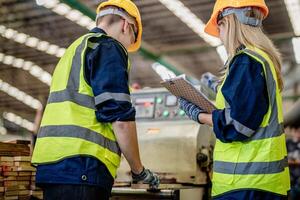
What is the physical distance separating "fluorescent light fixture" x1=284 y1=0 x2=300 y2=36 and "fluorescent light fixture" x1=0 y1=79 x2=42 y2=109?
318 inches

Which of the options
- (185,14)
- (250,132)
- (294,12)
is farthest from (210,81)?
(294,12)

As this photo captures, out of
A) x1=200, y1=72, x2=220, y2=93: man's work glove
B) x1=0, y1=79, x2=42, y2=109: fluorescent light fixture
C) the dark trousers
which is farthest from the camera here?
x1=0, y1=79, x2=42, y2=109: fluorescent light fixture

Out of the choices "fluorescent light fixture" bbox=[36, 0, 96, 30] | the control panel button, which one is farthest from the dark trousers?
"fluorescent light fixture" bbox=[36, 0, 96, 30]

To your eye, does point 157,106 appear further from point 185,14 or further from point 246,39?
point 185,14

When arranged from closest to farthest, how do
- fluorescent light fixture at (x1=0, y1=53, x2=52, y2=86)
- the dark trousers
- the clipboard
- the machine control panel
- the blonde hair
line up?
1. the dark trousers
2. the blonde hair
3. the clipboard
4. the machine control panel
5. fluorescent light fixture at (x1=0, y1=53, x2=52, y2=86)

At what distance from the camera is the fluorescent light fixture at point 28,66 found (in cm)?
1004

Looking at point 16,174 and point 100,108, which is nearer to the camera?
point 100,108

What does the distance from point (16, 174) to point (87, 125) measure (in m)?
1.01

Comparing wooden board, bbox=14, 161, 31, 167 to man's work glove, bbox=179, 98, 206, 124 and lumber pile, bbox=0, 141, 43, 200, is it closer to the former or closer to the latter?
lumber pile, bbox=0, 141, 43, 200

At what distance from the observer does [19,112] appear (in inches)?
635

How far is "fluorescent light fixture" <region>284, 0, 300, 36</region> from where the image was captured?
6.89m

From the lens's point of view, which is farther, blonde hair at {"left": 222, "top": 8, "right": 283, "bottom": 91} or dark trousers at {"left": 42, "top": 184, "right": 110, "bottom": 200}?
blonde hair at {"left": 222, "top": 8, "right": 283, "bottom": 91}

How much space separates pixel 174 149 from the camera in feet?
9.78

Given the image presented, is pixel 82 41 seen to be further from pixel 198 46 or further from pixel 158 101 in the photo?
pixel 198 46
